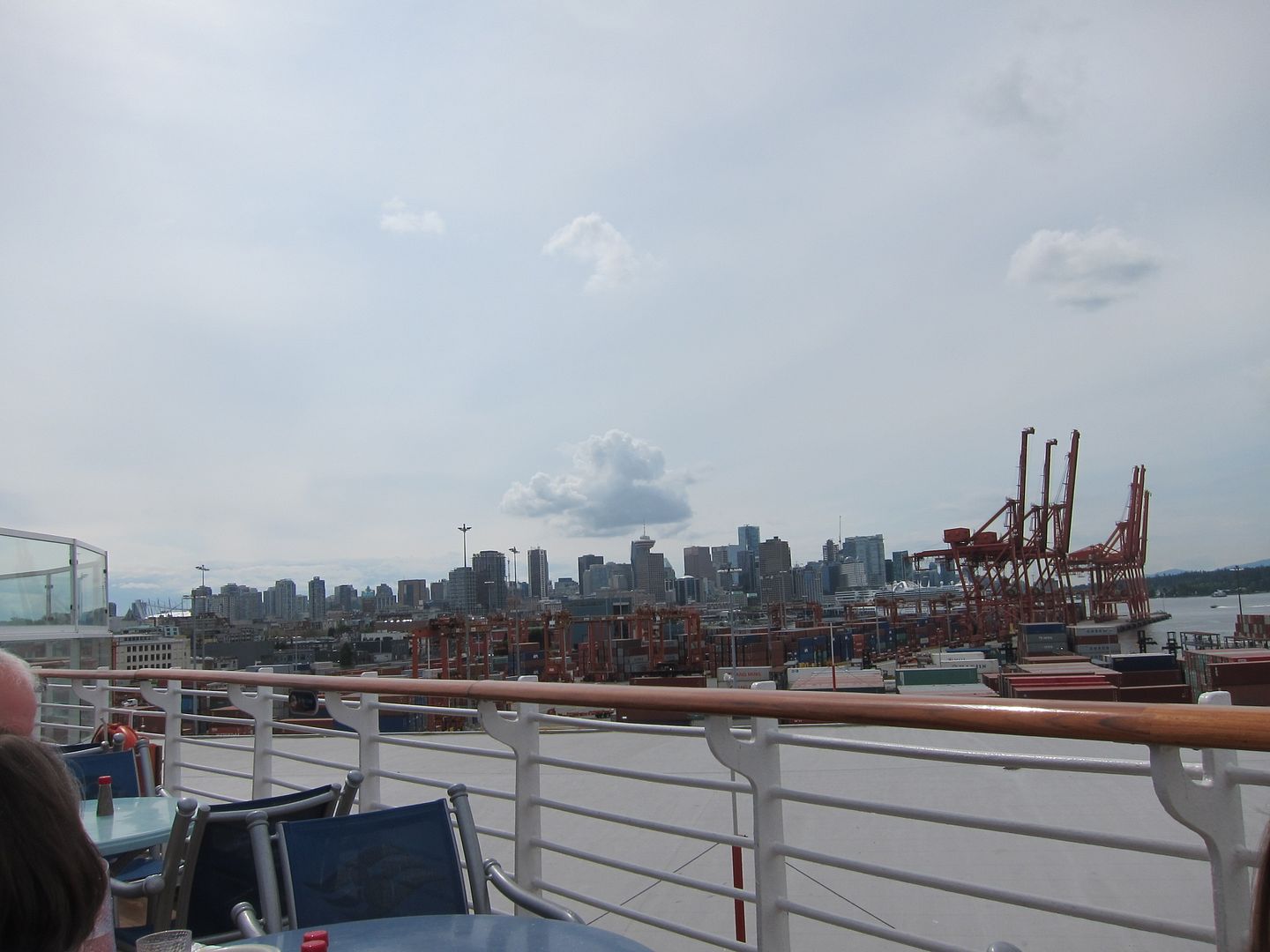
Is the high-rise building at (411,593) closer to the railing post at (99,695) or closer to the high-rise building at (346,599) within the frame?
the high-rise building at (346,599)

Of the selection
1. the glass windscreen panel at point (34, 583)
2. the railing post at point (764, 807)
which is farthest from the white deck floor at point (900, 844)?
the glass windscreen panel at point (34, 583)

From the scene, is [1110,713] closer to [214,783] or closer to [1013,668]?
[214,783]

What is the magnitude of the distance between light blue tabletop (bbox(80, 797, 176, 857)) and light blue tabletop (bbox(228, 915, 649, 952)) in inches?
39.2

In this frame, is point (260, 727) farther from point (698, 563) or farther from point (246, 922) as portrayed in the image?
point (698, 563)

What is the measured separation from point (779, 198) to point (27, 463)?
7740mm

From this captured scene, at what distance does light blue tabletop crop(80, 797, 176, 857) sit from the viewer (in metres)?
2.28

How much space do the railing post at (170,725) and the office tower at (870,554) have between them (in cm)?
12420

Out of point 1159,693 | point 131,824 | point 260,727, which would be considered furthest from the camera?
point 1159,693

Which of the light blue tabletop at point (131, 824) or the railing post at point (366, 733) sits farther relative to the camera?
the railing post at point (366, 733)

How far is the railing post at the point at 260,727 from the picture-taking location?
3197 mm

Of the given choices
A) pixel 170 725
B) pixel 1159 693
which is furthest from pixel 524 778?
pixel 1159 693

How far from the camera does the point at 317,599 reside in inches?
4459

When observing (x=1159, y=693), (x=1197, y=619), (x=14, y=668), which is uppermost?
(x=14, y=668)

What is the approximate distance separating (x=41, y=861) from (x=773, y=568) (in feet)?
329
